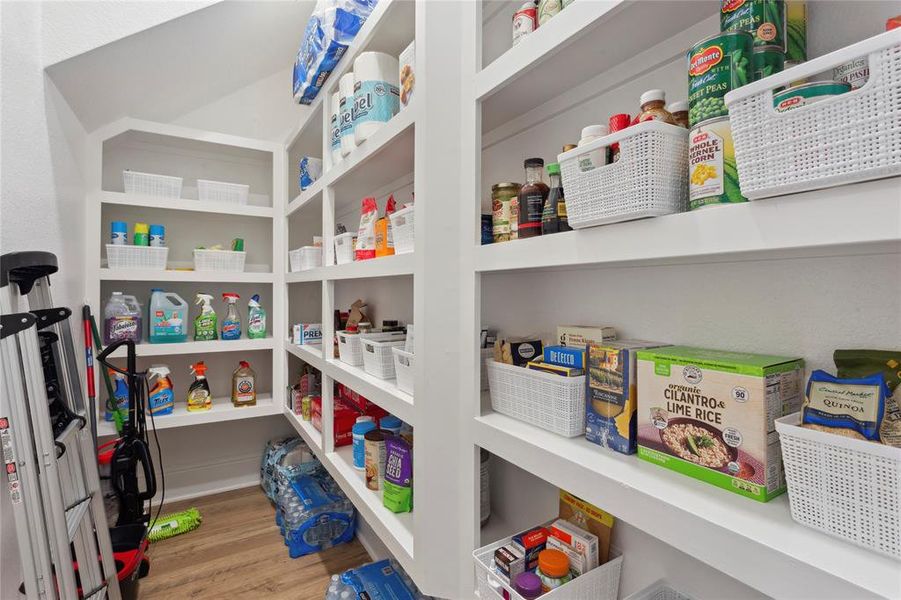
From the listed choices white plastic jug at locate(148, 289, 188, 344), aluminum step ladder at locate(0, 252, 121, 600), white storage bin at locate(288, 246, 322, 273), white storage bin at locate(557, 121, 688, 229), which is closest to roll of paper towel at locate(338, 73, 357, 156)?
white storage bin at locate(288, 246, 322, 273)

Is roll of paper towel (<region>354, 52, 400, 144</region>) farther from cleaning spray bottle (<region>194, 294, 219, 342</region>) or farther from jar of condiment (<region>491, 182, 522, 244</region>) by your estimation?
cleaning spray bottle (<region>194, 294, 219, 342</region>)

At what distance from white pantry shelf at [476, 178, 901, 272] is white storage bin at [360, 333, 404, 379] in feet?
2.56

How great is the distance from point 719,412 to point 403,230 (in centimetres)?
92

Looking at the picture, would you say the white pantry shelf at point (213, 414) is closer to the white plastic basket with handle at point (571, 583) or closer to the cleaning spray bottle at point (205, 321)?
the cleaning spray bottle at point (205, 321)

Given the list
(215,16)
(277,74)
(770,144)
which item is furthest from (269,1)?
(770,144)

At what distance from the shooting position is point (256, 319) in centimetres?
266

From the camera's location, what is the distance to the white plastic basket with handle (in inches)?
33.1

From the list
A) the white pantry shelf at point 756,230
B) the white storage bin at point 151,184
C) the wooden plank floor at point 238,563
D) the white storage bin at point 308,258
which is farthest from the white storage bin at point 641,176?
the white storage bin at point 151,184

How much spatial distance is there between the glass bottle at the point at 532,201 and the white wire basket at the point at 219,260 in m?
2.16

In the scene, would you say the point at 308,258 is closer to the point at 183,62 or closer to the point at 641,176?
the point at 183,62

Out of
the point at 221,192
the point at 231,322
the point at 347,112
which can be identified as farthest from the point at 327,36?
the point at 231,322

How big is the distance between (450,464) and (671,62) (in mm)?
1024

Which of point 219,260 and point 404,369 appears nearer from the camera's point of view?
point 404,369

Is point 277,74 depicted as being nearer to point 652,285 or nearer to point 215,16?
point 215,16
